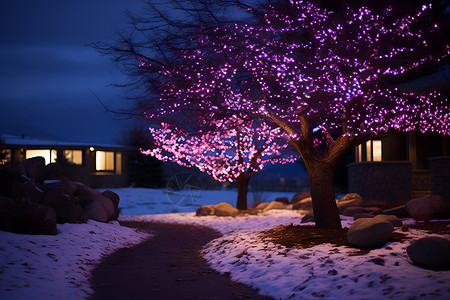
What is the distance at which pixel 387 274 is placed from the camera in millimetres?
5707

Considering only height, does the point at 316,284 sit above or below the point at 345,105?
below

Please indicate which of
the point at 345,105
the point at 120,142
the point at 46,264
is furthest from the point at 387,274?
the point at 120,142

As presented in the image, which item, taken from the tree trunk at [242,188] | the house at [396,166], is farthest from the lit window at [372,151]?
the tree trunk at [242,188]

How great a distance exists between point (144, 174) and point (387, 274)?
32037 mm

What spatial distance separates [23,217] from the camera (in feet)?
27.9

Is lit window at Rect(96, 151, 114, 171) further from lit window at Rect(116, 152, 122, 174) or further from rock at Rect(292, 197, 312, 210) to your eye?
rock at Rect(292, 197, 312, 210)

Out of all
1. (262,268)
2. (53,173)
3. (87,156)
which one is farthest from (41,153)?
(262,268)

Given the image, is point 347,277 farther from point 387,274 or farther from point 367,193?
point 367,193

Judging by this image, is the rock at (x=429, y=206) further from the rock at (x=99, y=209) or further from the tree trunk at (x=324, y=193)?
the rock at (x=99, y=209)

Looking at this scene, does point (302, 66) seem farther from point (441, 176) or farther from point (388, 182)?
point (388, 182)

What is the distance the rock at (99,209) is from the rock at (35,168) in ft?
6.85

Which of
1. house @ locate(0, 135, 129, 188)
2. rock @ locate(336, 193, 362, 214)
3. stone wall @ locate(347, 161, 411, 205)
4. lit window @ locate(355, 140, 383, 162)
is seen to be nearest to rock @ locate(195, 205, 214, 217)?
rock @ locate(336, 193, 362, 214)

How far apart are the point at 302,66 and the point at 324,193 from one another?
2.81m

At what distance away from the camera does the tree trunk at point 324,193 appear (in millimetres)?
9375
